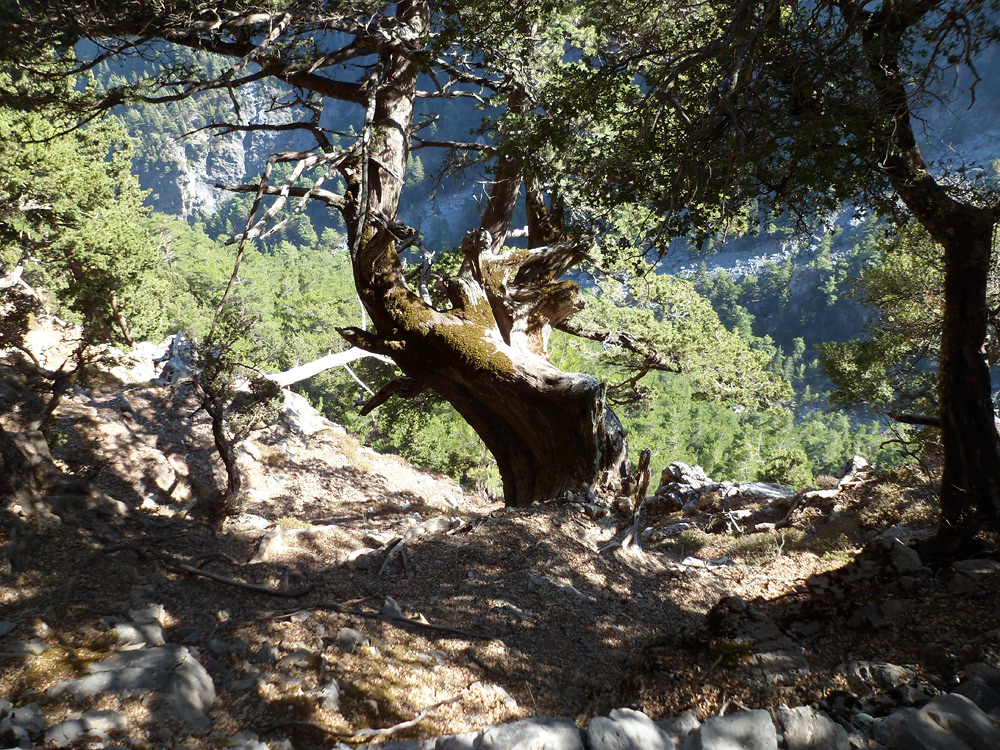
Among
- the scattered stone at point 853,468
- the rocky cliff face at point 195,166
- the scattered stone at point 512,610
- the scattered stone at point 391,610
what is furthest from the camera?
the rocky cliff face at point 195,166

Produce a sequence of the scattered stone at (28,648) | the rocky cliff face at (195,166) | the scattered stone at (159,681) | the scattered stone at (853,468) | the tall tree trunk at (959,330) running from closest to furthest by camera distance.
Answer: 1. the scattered stone at (159,681)
2. the scattered stone at (28,648)
3. the tall tree trunk at (959,330)
4. the scattered stone at (853,468)
5. the rocky cliff face at (195,166)

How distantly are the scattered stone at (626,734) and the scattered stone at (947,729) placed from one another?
0.87m

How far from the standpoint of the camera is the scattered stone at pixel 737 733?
2.35 meters

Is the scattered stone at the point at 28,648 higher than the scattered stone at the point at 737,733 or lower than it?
lower

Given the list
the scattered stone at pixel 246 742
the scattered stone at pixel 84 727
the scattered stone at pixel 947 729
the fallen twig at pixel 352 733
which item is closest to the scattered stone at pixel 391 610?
the fallen twig at pixel 352 733

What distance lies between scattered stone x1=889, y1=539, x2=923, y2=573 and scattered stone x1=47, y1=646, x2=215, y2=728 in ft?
14.3

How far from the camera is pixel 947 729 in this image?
2229 mm

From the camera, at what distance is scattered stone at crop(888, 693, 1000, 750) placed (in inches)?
85.1

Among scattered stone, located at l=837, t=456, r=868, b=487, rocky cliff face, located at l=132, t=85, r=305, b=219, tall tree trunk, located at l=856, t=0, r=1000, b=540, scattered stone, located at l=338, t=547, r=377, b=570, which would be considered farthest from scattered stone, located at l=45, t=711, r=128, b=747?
rocky cliff face, located at l=132, t=85, r=305, b=219

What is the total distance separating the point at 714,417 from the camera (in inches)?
2272

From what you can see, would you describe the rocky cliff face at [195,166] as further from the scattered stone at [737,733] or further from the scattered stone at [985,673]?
the scattered stone at [985,673]

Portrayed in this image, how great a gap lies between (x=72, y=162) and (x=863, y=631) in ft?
59.2

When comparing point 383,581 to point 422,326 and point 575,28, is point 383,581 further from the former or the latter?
point 575,28

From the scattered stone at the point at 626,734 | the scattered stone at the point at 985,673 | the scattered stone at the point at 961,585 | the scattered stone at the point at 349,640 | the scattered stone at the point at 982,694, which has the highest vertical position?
the scattered stone at the point at 961,585
